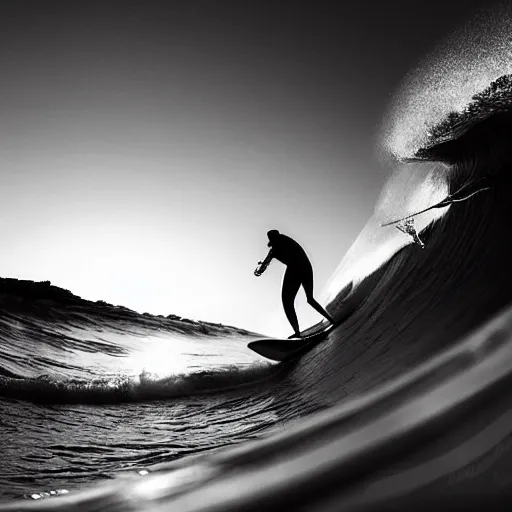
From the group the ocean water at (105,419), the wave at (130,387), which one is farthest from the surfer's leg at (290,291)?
the wave at (130,387)

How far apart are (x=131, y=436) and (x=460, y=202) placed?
345cm

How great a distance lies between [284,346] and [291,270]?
84 centimetres

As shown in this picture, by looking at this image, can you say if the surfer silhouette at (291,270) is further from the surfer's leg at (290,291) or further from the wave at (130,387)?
the wave at (130,387)

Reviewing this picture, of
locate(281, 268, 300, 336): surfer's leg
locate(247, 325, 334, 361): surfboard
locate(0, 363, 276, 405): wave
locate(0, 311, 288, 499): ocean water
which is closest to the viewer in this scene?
locate(0, 311, 288, 499): ocean water

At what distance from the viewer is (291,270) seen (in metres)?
4.91

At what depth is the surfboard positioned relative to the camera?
4.43 m

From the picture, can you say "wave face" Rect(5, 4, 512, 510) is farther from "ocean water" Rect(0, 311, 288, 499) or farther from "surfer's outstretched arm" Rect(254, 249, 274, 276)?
"surfer's outstretched arm" Rect(254, 249, 274, 276)

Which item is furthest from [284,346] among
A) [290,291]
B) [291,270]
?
[291,270]

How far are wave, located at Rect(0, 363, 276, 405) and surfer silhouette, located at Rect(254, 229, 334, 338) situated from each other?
0.94 meters

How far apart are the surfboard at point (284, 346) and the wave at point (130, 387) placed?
1.23ft

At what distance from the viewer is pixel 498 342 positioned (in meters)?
1.22

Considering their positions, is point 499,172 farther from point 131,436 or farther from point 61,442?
point 61,442

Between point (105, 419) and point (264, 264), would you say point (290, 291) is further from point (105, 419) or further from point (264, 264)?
point (105, 419)

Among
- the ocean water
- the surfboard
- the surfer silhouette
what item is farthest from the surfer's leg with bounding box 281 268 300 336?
the ocean water
